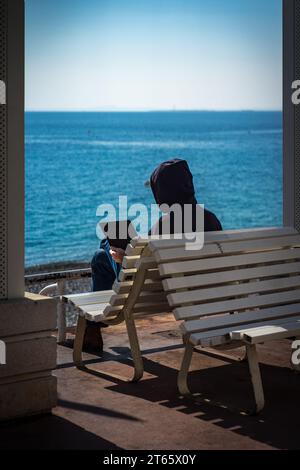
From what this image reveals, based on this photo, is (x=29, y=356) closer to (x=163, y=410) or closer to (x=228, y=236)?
(x=163, y=410)

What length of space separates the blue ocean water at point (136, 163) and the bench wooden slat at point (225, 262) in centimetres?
4498

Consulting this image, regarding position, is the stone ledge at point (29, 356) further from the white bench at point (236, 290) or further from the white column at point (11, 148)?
the white bench at point (236, 290)

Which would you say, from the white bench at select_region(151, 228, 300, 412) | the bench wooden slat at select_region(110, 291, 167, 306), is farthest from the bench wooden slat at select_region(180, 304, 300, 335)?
the bench wooden slat at select_region(110, 291, 167, 306)

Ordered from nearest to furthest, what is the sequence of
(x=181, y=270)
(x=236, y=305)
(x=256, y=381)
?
(x=256, y=381) < (x=181, y=270) < (x=236, y=305)

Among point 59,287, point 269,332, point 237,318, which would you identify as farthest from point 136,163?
point 269,332

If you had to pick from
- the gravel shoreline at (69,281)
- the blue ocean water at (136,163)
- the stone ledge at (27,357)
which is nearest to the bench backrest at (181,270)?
the stone ledge at (27,357)

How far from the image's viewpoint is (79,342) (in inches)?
227

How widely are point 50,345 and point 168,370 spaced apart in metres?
1.27

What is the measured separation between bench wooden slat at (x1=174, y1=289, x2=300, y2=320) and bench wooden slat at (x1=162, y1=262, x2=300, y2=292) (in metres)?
0.12

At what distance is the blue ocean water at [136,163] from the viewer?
57406mm

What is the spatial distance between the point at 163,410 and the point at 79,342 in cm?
114

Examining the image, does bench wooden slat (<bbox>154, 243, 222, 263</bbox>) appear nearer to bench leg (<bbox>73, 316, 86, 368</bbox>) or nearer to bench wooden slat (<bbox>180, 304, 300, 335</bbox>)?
bench wooden slat (<bbox>180, 304, 300, 335</bbox>)

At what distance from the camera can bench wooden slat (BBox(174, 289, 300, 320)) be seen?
16.2 ft
